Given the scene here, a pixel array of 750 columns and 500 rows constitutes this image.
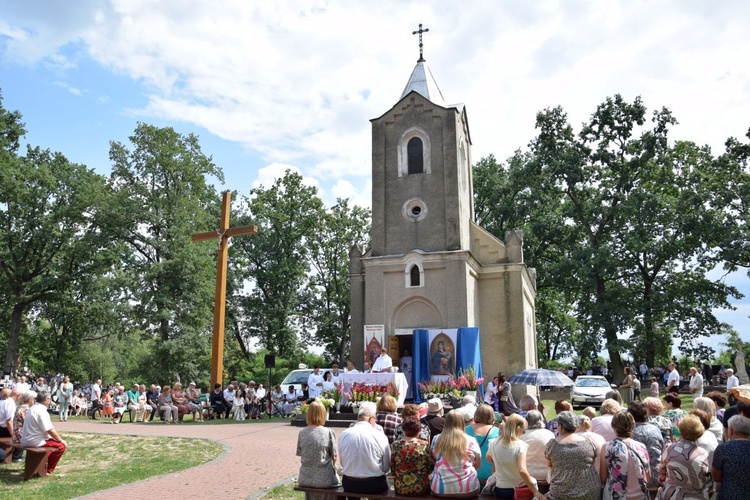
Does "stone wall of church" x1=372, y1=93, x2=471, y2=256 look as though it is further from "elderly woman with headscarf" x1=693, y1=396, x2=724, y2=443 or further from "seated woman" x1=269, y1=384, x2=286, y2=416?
"elderly woman with headscarf" x1=693, y1=396, x2=724, y2=443

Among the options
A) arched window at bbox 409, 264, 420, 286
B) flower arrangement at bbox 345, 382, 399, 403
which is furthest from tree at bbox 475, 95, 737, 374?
flower arrangement at bbox 345, 382, 399, 403

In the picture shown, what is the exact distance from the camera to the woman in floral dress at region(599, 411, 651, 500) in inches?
227

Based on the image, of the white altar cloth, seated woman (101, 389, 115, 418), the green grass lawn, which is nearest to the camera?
the green grass lawn

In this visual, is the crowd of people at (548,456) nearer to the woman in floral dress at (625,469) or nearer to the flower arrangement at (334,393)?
the woman in floral dress at (625,469)

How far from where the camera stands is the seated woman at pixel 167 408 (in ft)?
63.9

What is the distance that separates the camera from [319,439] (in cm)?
702

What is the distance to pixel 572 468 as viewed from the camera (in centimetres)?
582

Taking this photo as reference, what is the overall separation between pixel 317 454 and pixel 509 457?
2.20m

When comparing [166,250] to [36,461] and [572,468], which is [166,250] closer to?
[36,461]

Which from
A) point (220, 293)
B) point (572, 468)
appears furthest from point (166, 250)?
point (572, 468)

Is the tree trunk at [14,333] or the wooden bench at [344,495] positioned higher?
the tree trunk at [14,333]

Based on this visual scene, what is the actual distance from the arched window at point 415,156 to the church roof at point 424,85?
1836mm

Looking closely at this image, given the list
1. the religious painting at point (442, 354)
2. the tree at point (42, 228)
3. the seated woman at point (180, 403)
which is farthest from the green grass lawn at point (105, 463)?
the tree at point (42, 228)

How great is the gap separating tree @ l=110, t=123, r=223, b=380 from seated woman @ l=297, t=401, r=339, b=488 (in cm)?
2666
